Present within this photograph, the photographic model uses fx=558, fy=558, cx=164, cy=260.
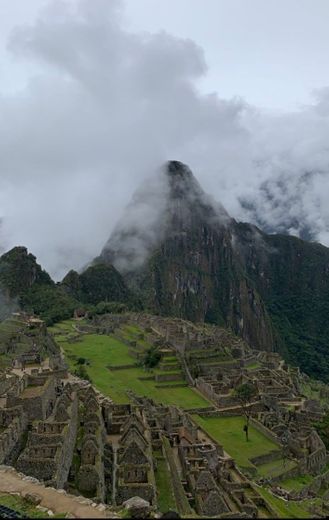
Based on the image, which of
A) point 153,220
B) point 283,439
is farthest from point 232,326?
point 283,439

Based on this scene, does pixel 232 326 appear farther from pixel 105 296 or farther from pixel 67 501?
pixel 67 501

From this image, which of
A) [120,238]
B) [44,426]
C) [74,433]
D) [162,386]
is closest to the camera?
[44,426]

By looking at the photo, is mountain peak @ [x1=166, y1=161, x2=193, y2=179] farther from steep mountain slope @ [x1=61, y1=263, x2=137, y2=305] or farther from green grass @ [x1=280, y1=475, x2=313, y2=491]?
green grass @ [x1=280, y1=475, x2=313, y2=491]

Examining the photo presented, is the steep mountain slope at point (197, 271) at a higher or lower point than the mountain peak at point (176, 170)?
lower

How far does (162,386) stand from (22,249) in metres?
60.5

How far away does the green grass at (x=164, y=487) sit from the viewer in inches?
752

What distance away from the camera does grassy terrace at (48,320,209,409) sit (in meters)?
44.8

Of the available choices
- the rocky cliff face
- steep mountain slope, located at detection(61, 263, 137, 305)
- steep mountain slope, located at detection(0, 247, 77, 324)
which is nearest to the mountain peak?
the rocky cliff face

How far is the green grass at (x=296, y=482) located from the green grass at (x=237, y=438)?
2188 millimetres

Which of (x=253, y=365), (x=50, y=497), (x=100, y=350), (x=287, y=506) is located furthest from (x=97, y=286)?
(x=50, y=497)

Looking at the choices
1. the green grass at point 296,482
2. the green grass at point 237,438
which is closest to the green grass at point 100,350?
the green grass at point 237,438

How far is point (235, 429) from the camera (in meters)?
39.9

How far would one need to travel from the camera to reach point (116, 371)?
5334 cm

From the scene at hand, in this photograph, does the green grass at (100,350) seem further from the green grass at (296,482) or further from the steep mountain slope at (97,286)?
the steep mountain slope at (97,286)
